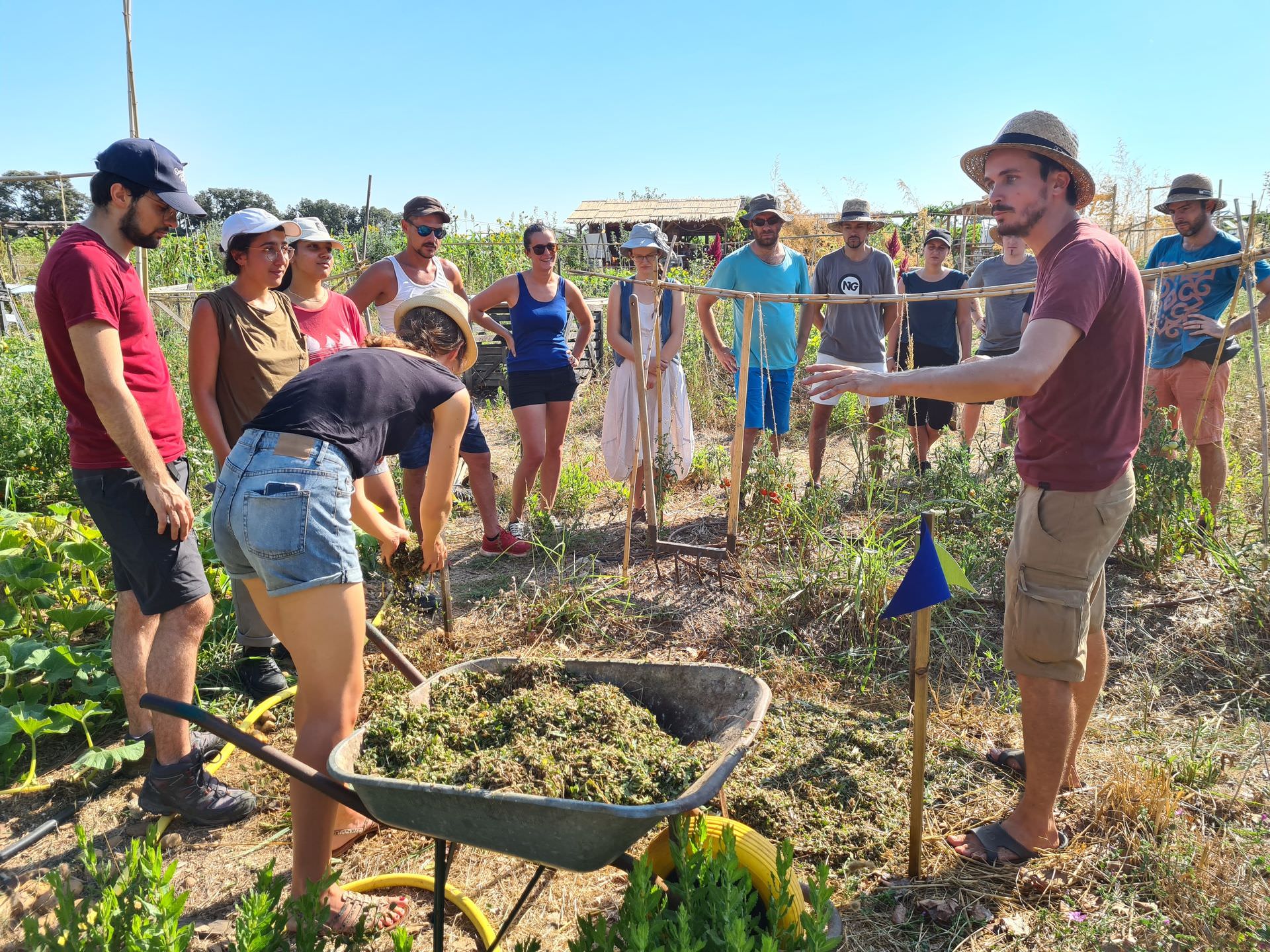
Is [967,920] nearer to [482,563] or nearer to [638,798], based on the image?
[638,798]

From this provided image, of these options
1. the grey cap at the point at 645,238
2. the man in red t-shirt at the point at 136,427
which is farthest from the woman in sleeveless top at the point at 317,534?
the grey cap at the point at 645,238

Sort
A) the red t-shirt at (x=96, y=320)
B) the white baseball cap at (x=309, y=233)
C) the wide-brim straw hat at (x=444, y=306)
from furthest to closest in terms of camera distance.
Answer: the white baseball cap at (x=309, y=233) → the wide-brim straw hat at (x=444, y=306) → the red t-shirt at (x=96, y=320)

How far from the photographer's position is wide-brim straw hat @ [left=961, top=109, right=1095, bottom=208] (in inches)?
83.5

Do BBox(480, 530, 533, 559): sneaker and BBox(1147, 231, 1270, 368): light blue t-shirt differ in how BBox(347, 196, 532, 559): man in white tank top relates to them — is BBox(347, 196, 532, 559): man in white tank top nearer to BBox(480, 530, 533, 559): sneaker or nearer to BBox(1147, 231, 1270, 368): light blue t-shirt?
BBox(480, 530, 533, 559): sneaker

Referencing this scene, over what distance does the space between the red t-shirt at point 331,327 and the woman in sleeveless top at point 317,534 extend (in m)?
1.40

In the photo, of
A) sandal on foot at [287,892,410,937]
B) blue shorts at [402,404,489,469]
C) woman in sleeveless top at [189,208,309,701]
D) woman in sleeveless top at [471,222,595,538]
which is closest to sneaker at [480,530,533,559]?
woman in sleeveless top at [471,222,595,538]

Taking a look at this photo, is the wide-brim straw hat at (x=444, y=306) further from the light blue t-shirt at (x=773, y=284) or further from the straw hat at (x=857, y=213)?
the straw hat at (x=857, y=213)

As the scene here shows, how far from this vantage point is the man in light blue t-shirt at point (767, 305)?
4.88 meters

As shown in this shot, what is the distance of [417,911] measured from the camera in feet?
7.56

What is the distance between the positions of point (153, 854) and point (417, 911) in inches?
34.3

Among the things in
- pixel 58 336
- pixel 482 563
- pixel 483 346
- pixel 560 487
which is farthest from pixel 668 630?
pixel 483 346

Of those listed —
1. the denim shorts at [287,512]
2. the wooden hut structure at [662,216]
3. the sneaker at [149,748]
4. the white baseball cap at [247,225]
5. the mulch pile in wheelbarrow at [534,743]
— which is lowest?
the sneaker at [149,748]

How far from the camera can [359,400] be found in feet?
7.04

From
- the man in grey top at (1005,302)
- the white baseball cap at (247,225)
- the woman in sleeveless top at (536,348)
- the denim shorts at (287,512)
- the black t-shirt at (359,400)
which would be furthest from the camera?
the man in grey top at (1005,302)
